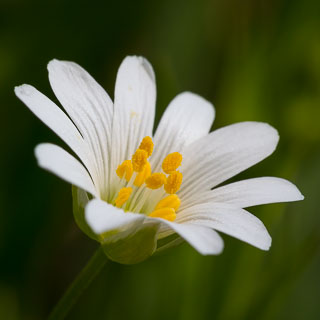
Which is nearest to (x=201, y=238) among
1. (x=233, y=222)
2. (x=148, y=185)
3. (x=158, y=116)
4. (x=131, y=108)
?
(x=233, y=222)

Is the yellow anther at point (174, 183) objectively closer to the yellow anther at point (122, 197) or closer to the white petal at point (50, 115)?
the yellow anther at point (122, 197)

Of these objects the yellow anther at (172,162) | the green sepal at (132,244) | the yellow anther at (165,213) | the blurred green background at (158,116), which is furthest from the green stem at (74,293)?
the blurred green background at (158,116)

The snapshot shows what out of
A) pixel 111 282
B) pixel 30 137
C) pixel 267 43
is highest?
pixel 267 43

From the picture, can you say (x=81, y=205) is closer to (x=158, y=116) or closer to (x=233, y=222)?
(x=233, y=222)

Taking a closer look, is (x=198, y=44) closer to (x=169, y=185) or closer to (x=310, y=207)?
(x=310, y=207)

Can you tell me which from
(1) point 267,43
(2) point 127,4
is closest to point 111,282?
(1) point 267,43

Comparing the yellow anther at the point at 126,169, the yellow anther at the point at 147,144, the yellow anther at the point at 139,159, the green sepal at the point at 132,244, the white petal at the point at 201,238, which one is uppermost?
the yellow anther at the point at 147,144
